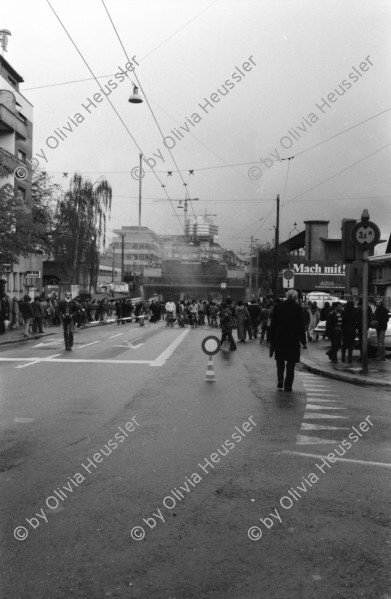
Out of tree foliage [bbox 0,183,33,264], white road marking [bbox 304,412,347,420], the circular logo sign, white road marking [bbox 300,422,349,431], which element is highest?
the circular logo sign

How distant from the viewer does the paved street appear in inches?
124

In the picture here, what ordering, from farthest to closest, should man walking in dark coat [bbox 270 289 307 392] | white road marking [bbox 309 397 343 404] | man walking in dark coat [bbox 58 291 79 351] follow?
man walking in dark coat [bbox 58 291 79 351], man walking in dark coat [bbox 270 289 307 392], white road marking [bbox 309 397 343 404]

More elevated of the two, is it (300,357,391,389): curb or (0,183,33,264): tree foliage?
(0,183,33,264): tree foliage

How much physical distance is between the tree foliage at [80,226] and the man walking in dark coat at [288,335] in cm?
3941

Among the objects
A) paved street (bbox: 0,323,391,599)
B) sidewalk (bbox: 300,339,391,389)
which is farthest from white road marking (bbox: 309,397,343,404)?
sidewalk (bbox: 300,339,391,389)

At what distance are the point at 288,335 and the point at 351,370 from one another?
3.51 metres

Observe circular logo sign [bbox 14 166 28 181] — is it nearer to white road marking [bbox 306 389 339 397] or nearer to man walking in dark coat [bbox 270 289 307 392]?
man walking in dark coat [bbox 270 289 307 392]

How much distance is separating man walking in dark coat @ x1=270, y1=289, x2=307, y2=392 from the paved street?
93 centimetres

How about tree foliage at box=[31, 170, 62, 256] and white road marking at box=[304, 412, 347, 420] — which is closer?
white road marking at box=[304, 412, 347, 420]

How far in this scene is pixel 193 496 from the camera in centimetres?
443

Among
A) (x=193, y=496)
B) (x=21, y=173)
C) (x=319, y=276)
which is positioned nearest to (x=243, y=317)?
(x=193, y=496)

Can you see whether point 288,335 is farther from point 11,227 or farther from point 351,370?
point 11,227

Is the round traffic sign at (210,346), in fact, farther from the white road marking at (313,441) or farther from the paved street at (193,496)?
the white road marking at (313,441)

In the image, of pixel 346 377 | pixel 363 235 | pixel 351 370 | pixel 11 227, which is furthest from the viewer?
pixel 11 227
